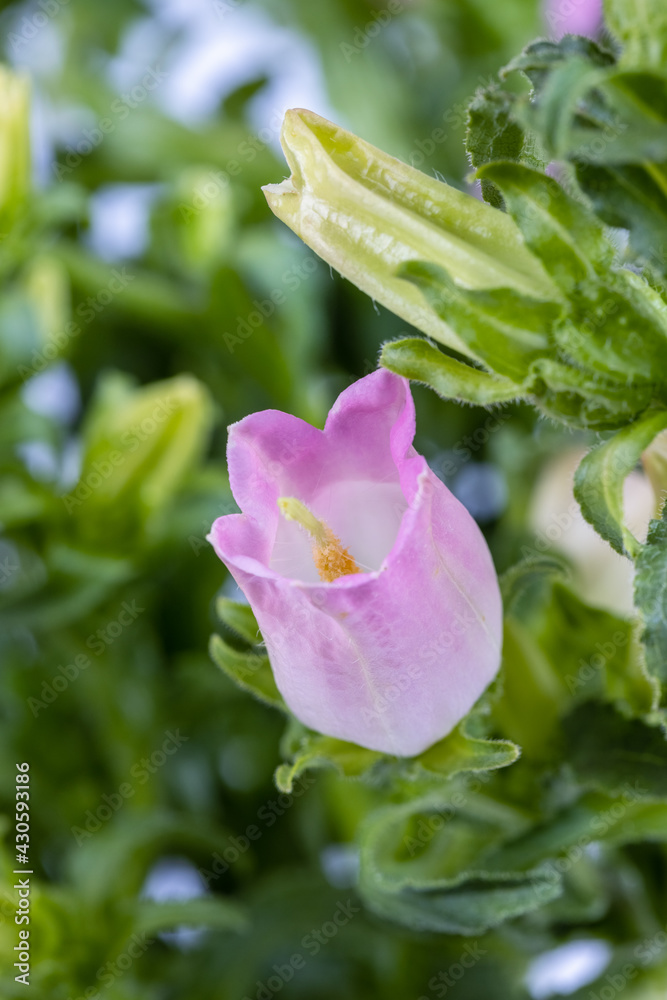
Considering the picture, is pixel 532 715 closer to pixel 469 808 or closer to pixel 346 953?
pixel 469 808

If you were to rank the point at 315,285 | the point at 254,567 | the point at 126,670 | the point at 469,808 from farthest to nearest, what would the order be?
the point at 315,285, the point at 126,670, the point at 469,808, the point at 254,567

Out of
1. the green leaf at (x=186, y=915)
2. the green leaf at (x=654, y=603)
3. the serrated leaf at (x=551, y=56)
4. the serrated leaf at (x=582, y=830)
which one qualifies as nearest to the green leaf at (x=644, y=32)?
the serrated leaf at (x=551, y=56)

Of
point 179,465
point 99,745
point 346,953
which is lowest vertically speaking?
point 346,953

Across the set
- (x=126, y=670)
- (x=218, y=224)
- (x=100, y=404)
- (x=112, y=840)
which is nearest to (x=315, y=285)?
(x=218, y=224)

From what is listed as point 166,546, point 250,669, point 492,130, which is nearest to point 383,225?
point 492,130

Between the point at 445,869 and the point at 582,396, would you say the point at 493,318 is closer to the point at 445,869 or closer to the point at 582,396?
the point at 582,396

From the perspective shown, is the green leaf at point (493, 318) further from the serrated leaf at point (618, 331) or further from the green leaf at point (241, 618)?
the green leaf at point (241, 618)
